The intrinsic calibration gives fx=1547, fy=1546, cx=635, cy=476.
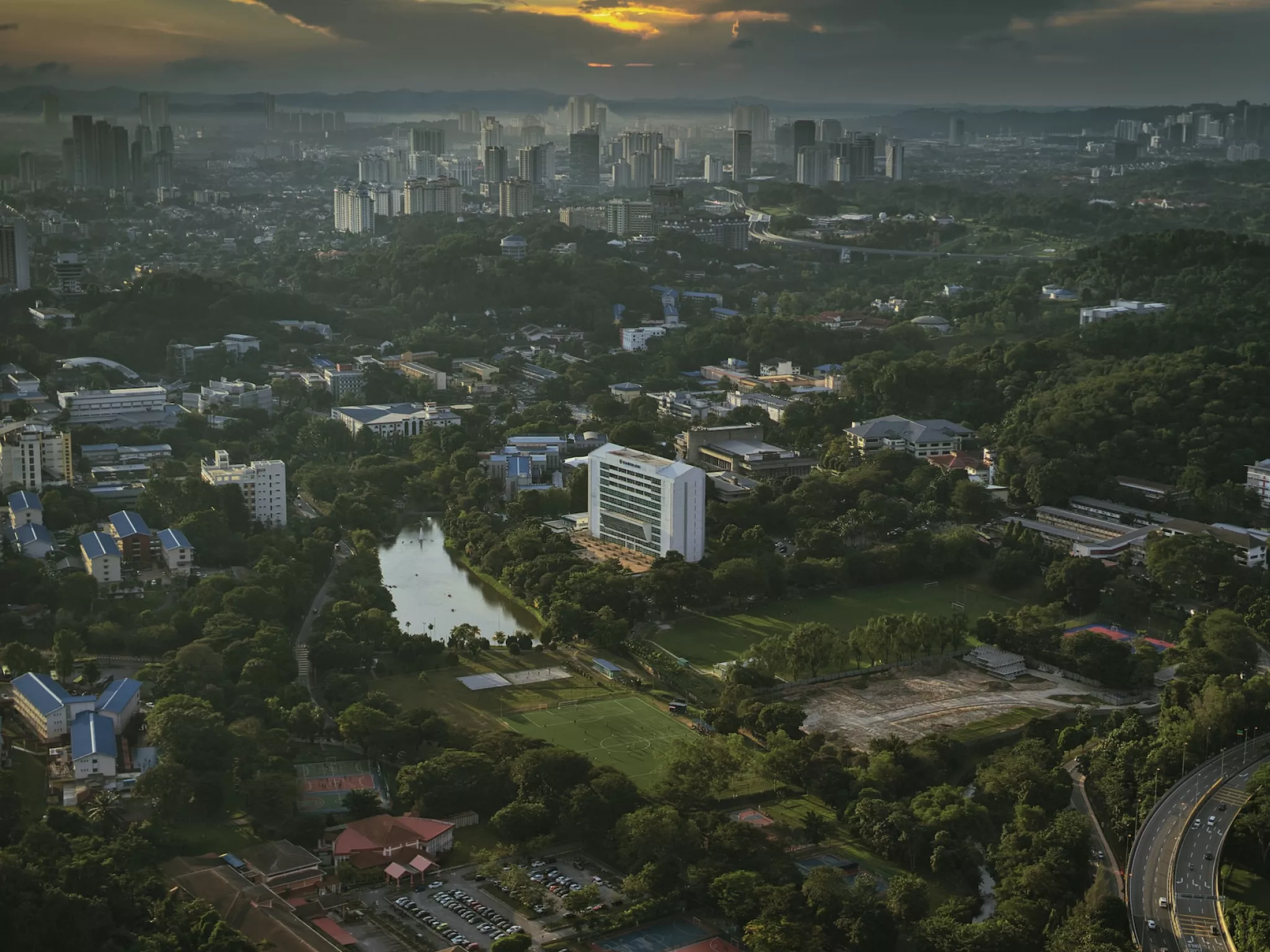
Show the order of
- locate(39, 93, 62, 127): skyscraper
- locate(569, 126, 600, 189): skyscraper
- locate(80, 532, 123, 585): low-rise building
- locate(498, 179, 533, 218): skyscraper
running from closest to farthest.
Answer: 1. locate(80, 532, 123, 585): low-rise building
2. locate(39, 93, 62, 127): skyscraper
3. locate(498, 179, 533, 218): skyscraper
4. locate(569, 126, 600, 189): skyscraper

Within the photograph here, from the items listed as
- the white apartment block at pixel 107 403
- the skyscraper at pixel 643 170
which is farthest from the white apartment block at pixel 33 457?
the skyscraper at pixel 643 170

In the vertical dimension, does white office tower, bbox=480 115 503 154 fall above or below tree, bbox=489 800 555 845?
above

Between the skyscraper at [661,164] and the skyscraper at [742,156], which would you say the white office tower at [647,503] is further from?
the skyscraper at [742,156]

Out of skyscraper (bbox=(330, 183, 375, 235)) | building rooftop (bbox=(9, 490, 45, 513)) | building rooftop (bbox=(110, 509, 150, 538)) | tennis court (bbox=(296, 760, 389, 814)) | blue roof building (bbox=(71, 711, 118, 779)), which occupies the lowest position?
tennis court (bbox=(296, 760, 389, 814))

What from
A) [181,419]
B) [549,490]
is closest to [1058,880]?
[549,490]

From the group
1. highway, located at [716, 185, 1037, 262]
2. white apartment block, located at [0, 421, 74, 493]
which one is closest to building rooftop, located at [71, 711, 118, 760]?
white apartment block, located at [0, 421, 74, 493]

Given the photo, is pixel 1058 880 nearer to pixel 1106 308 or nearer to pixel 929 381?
pixel 929 381

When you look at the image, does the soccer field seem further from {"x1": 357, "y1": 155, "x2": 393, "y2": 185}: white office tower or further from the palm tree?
{"x1": 357, "y1": 155, "x2": 393, "y2": 185}: white office tower

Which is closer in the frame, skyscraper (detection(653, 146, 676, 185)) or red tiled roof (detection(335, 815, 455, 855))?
red tiled roof (detection(335, 815, 455, 855))
